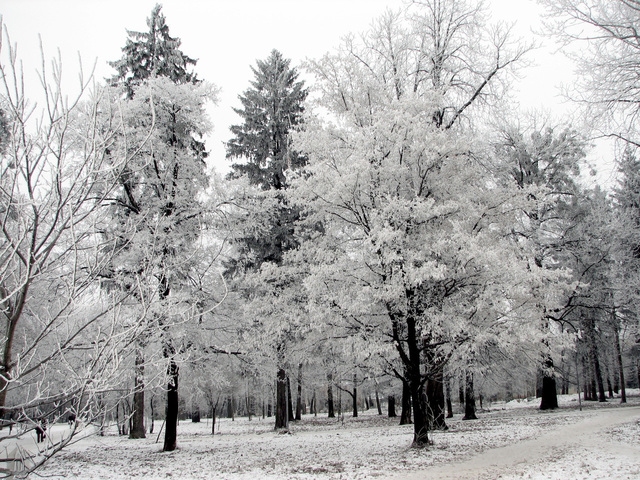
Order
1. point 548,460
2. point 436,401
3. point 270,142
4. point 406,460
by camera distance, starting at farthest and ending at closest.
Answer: point 270,142 → point 436,401 → point 406,460 → point 548,460

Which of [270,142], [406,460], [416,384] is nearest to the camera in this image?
[406,460]

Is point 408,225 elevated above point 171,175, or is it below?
below

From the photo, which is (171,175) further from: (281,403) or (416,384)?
(281,403)

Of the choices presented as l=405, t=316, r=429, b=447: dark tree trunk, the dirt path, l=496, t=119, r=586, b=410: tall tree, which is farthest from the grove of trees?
l=496, t=119, r=586, b=410: tall tree

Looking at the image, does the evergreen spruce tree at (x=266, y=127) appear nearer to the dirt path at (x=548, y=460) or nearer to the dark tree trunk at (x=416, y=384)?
the dark tree trunk at (x=416, y=384)

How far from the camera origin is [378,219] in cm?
866

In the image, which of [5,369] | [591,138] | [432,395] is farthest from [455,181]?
[5,369]

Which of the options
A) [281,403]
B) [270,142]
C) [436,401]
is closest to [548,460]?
[436,401]

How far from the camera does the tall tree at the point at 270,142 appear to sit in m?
17.5

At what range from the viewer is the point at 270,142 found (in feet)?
62.4

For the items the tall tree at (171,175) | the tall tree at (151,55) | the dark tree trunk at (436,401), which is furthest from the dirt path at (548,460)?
the tall tree at (151,55)

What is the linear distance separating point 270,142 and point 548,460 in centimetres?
1520

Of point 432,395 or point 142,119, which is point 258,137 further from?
point 432,395

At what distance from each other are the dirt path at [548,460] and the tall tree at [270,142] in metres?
10.2
